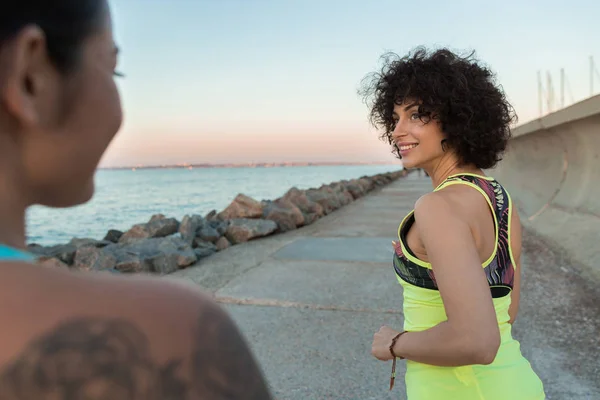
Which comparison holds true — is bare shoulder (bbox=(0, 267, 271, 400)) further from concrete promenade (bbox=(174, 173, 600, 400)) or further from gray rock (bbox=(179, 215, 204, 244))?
gray rock (bbox=(179, 215, 204, 244))

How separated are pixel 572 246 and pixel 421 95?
505 centimetres

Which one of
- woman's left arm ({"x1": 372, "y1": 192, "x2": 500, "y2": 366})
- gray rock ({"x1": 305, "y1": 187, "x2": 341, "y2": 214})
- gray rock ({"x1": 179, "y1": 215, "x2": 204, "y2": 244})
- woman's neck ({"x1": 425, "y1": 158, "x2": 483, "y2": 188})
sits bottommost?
gray rock ({"x1": 305, "y1": 187, "x2": 341, "y2": 214})

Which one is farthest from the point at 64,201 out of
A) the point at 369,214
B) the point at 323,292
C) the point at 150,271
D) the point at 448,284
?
the point at 369,214

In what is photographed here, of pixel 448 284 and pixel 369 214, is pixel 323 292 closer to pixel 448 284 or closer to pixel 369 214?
pixel 448 284

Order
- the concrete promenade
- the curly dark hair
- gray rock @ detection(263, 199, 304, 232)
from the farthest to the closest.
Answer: gray rock @ detection(263, 199, 304, 232), the concrete promenade, the curly dark hair

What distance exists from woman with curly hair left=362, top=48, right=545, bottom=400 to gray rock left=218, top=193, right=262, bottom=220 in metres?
7.84

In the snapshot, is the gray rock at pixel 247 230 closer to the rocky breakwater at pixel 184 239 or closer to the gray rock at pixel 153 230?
the rocky breakwater at pixel 184 239

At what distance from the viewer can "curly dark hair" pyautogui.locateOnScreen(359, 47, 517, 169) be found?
5.96ft

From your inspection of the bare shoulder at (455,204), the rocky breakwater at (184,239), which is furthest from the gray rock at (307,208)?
the bare shoulder at (455,204)

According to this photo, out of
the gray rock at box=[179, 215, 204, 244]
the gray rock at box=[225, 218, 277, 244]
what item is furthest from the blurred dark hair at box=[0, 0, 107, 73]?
the gray rock at box=[225, 218, 277, 244]

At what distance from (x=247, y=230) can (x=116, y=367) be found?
768cm

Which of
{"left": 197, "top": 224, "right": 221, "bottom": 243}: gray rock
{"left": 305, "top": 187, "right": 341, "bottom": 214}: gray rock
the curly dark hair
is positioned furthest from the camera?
{"left": 305, "top": 187, "right": 341, "bottom": 214}: gray rock

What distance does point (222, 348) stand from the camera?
0.58 metres

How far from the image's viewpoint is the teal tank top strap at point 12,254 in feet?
1.87
